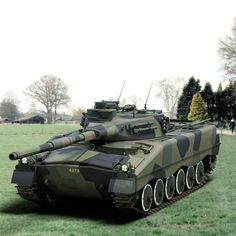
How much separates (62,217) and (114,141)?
2.51m

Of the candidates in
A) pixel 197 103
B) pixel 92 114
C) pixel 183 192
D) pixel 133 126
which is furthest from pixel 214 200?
pixel 197 103

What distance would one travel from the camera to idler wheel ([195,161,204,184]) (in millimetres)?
17164

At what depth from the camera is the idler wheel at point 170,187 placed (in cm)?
1416

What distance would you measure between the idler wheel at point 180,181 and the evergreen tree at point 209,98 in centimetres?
5044

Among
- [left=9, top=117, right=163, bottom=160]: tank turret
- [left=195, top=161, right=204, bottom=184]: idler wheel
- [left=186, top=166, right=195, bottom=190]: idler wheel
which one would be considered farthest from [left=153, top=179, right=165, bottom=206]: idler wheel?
[left=195, top=161, right=204, bottom=184]: idler wheel

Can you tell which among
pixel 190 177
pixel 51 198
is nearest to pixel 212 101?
pixel 190 177

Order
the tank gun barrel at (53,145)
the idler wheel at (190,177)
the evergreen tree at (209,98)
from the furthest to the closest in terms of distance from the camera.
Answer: the evergreen tree at (209,98) → the idler wheel at (190,177) → the tank gun barrel at (53,145)

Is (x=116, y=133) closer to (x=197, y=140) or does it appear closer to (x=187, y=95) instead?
(x=197, y=140)

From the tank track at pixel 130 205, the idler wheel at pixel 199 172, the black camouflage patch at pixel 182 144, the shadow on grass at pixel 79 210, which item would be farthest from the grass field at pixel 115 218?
the black camouflage patch at pixel 182 144

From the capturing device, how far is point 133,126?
48.0 ft

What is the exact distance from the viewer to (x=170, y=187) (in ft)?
47.4

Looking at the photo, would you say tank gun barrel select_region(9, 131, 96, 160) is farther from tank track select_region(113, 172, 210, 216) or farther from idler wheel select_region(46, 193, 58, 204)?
idler wheel select_region(46, 193, 58, 204)

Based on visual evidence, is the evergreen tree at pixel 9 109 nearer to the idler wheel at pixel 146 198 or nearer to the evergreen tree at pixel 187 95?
the evergreen tree at pixel 187 95

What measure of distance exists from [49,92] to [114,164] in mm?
75857
